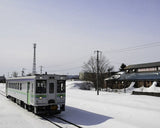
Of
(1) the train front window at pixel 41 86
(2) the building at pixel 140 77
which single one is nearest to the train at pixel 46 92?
(1) the train front window at pixel 41 86

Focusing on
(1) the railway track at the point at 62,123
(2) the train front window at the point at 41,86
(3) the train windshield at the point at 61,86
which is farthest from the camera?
(3) the train windshield at the point at 61,86

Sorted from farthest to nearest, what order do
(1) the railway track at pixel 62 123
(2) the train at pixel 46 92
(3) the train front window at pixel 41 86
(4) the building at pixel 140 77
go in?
(4) the building at pixel 140 77 < (3) the train front window at pixel 41 86 < (2) the train at pixel 46 92 < (1) the railway track at pixel 62 123

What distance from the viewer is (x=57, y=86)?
1474 cm

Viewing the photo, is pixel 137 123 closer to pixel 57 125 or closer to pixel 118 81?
pixel 57 125

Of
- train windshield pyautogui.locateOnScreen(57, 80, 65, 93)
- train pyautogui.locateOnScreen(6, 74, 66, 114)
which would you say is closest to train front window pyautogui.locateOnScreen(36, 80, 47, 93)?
train pyautogui.locateOnScreen(6, 74, 66, 114)

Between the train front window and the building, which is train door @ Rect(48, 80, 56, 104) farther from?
the building

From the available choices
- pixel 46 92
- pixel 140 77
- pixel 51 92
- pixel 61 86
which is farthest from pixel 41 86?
pixel 140 77

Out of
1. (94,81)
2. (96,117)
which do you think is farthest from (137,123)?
(94,81)

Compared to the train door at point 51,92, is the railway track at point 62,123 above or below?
below

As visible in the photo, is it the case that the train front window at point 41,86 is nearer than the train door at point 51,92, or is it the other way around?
the train front window at point 41,86

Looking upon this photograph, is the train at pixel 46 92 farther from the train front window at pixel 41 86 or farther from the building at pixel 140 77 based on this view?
the building at pixel 140 77

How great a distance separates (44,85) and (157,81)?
123 feet

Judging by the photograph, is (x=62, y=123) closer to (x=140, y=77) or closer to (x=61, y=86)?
(x=61, y=86)

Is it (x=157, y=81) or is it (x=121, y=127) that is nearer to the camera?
(x=121, y=127)
